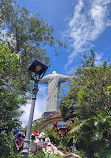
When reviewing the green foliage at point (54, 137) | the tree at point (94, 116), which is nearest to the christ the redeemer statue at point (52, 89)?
the green foliage at point (54, 137)

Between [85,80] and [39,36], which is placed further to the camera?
[39,36]

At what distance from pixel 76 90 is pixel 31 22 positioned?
8380 mm

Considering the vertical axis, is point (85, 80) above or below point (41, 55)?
below

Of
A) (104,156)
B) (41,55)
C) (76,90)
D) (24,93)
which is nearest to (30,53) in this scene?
(41,55)

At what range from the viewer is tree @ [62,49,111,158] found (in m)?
8.02

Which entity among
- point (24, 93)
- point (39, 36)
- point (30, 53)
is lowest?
point (24, 93)

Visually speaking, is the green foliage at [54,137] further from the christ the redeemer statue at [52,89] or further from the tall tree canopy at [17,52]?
the christ the redeemer statue at [52,89]

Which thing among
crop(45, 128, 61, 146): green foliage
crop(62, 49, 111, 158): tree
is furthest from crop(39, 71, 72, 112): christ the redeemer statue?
crop(62, 49, 111, 158): tree

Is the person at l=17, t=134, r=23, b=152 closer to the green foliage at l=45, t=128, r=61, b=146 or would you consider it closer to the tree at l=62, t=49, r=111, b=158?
the green foliage at l=45, t=128, r=61, b=146

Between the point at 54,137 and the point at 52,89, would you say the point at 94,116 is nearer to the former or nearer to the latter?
the point at 54,137

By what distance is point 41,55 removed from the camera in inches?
593

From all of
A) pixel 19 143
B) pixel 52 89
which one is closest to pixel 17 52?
pixel 19 143

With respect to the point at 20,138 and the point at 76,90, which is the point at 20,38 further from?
the point at 20,138

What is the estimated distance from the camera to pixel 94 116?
916 centimetres
